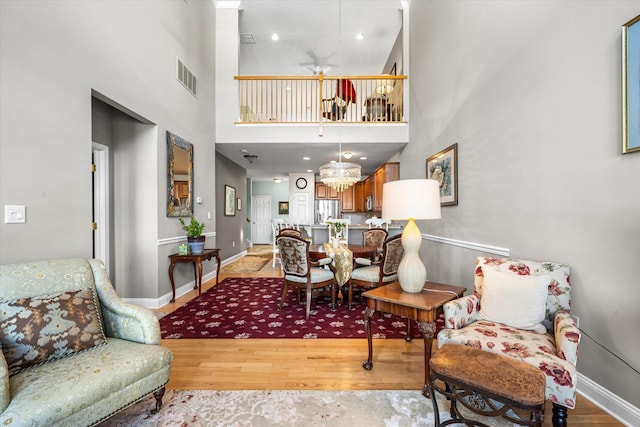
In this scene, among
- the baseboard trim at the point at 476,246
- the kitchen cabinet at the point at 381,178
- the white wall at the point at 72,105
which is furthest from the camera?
the kitchen cabinet at the point at 381,178

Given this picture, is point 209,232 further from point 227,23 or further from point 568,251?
point 568,251

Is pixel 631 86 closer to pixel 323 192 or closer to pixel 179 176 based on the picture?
pixel 179 176

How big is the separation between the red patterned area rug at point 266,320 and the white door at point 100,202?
1192 millimetres

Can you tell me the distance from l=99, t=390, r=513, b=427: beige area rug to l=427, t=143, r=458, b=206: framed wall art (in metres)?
2.31

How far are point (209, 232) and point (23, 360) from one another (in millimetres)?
3652

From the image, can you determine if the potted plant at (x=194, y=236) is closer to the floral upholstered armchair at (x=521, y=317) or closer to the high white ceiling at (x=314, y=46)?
the high white ceiling at (x=314, y=46)

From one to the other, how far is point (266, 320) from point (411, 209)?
6.93ft

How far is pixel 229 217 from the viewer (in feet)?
22.1

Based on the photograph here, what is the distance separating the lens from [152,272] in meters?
3.44

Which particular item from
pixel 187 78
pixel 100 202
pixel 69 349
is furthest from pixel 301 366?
pixel 187 78

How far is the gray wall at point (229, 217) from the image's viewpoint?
19.9 feet

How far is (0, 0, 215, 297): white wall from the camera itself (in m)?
1.82

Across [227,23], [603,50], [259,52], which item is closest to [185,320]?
[603,50]

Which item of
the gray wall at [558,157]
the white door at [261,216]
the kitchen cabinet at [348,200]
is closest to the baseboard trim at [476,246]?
the gray wall at [558,157]
